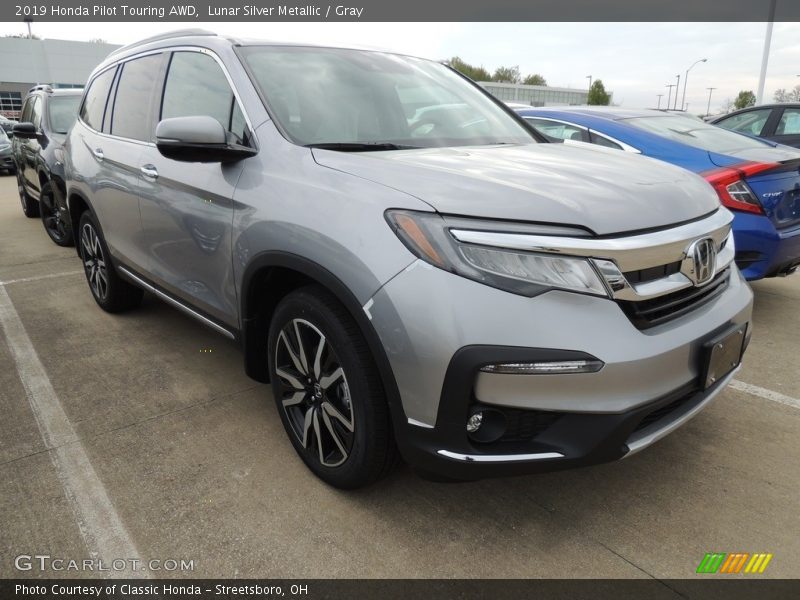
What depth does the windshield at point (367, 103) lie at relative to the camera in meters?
2.56

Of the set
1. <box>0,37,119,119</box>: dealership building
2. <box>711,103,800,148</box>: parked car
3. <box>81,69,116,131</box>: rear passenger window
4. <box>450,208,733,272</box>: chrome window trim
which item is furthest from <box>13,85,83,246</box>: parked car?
<box>0,37,119,119</box>: dealership building

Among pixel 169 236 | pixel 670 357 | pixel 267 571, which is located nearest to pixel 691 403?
pixel 670 357

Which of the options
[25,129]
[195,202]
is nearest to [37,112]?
[25,129]

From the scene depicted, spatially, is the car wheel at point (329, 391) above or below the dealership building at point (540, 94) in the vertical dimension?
below

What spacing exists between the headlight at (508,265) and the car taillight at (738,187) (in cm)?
268

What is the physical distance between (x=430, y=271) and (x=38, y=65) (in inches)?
2588

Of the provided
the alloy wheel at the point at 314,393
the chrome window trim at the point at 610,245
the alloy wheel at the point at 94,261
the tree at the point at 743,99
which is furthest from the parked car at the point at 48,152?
the tree at the point at 743,99

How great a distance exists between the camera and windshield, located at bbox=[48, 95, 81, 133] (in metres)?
7.10

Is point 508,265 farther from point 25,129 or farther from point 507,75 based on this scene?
point 507,75

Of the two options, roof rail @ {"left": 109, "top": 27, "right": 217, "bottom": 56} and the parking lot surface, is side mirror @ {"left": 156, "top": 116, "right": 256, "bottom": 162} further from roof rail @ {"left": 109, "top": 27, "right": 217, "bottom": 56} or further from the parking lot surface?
the parking lot surface

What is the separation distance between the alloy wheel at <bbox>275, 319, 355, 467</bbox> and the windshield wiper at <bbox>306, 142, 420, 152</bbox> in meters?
0.72

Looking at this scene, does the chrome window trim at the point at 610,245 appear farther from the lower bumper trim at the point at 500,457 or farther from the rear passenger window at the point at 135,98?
the rear passenger window at the point at 135,98
